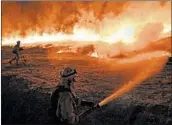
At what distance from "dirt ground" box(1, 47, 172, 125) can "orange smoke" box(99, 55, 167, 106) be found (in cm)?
3

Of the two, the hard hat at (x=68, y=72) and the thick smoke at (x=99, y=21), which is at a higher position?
the thick smoke at (x=99, y=21)

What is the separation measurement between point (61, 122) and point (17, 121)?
53cm

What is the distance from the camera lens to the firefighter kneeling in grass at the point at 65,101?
552cm

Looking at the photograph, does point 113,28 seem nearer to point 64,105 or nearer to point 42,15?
point 42,15

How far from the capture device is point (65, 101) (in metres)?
5.49

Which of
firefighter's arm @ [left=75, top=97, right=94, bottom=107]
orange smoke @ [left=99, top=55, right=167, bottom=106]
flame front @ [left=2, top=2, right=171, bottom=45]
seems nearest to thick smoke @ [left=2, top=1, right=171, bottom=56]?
flame front @ [left=2, top=2, right=171, bottom=45]

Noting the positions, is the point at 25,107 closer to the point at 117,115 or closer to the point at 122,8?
the point at 117,115

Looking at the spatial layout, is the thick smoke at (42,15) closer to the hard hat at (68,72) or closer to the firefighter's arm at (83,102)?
the hard hat at (68,72)

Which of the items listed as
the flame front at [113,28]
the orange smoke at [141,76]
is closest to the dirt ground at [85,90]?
the orange smoke at [141,76]

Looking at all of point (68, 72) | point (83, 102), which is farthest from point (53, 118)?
point (68, 72)

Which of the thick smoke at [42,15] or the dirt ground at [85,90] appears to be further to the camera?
the thick smoke at [42,15]

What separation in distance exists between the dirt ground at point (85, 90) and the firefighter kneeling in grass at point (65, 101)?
8 cm

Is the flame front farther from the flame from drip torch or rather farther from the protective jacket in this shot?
the protective jacket

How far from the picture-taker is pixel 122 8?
5.71m
